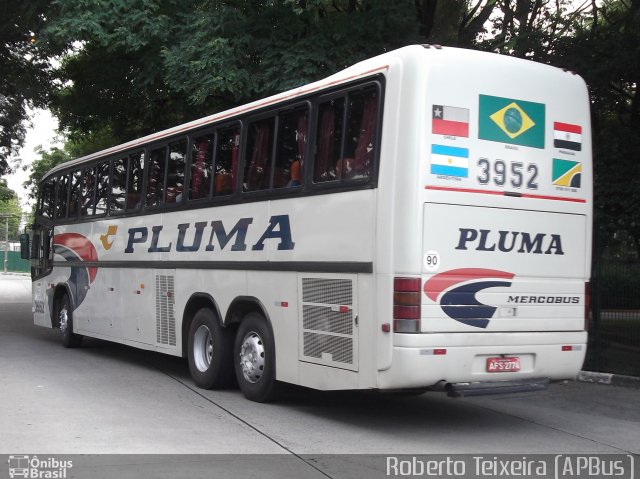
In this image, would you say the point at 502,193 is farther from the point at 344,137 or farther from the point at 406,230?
the point at 344,137

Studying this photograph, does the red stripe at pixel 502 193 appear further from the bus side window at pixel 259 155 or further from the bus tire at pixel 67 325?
the bus tire at pixel 67 325

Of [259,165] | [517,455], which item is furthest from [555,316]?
[259,165]

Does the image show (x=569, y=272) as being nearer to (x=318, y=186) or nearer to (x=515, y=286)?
(x=515, y=286)

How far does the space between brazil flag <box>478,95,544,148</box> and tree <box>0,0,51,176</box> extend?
10494 mm

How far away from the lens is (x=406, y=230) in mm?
7258

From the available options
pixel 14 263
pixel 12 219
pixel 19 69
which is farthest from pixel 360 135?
pixel 12 219

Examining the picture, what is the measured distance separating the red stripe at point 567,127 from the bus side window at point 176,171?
517cm

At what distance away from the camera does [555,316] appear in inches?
320

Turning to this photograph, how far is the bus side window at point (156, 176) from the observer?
11.7m

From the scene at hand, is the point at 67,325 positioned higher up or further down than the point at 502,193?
further down

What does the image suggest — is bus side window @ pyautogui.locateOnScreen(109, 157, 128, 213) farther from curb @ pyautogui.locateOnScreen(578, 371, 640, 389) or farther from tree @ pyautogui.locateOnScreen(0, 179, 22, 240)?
tree @ pyautogui.locateOnScreen(0, 179, 22, 240)

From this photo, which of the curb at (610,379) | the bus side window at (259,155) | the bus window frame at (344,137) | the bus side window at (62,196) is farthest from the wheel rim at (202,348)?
the bus side window at (62,196)

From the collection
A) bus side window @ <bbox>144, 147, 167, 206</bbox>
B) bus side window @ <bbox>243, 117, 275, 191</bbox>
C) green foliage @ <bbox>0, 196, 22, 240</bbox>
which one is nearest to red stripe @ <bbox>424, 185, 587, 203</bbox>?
bus side window @ <bbox>243, 117, 275, 191</bbox>

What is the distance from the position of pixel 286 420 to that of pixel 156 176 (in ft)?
16.1
